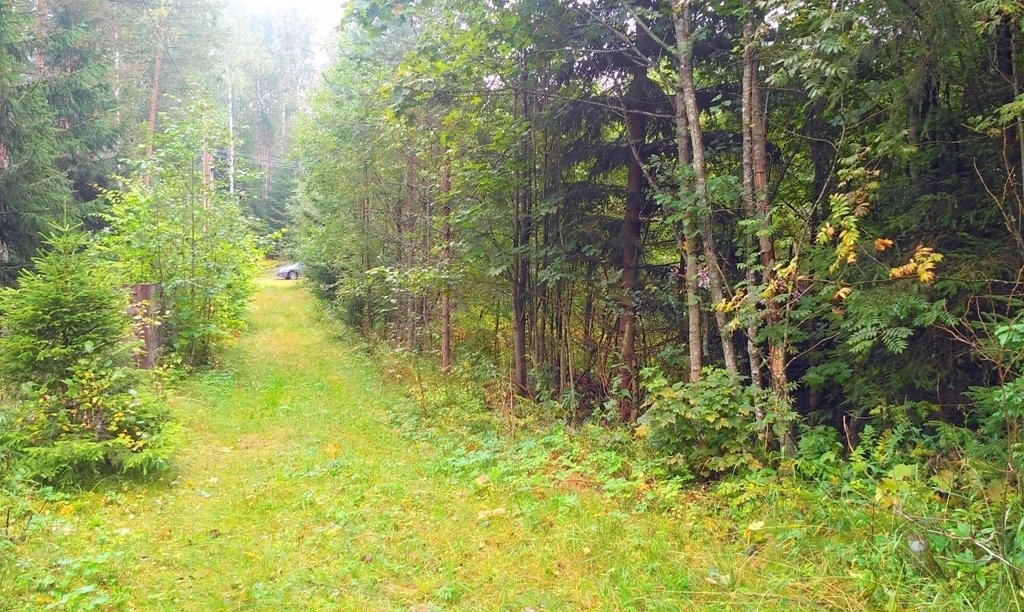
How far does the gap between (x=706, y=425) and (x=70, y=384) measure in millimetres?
5927

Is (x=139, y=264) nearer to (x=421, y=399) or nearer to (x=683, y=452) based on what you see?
(x=421, y=399)

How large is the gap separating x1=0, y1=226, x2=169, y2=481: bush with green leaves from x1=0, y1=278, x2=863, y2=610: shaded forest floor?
1.27 ft

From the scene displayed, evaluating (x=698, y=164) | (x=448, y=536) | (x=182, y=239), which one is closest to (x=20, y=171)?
(x=182, y=239)

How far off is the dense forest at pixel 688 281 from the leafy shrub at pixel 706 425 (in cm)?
3

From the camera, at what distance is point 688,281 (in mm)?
5988

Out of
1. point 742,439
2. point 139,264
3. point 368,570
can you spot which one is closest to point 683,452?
point 742,439

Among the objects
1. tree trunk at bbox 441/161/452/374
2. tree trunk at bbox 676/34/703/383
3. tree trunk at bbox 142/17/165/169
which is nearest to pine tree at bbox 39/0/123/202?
tree trunk at bbox 142/17/165/169

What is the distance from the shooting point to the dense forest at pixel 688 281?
12.7 ft

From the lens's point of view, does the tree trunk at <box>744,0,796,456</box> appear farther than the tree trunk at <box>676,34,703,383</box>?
No

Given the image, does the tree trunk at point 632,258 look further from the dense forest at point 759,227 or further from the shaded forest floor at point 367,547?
the shaded forest floor at point 367,547

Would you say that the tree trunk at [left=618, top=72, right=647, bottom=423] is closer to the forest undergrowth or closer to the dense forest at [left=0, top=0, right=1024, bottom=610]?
the dense forest at [left=0, top=0, right=1024, bottom=610]

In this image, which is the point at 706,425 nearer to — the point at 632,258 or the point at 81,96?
the point at 632,258

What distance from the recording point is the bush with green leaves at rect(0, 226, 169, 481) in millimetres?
5320

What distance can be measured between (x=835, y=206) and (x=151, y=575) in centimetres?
547
